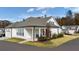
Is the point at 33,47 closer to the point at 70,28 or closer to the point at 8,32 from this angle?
the point at 8,32

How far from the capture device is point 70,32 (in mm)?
7387

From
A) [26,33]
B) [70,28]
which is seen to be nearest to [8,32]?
[26,33]

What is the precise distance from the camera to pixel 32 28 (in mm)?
7281

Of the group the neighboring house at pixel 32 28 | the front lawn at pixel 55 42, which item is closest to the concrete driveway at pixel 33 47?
the front lawn at pixel 55 42

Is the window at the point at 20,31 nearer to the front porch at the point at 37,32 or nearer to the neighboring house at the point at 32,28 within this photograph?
the neighboring house at the point at 32,28

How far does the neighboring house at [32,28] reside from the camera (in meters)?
7.29

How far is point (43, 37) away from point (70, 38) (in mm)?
532

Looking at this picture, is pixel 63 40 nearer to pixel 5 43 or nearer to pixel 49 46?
pixel 49 46

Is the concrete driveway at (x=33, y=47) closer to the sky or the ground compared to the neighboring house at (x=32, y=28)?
closer to the ground

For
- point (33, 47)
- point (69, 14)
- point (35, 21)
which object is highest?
point (69, 14)

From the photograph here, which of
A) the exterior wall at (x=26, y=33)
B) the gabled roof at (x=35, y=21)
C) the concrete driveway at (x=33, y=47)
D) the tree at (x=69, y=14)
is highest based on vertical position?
the tree at (x=69, y=14)

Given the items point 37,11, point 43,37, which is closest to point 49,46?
point 43,37
